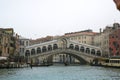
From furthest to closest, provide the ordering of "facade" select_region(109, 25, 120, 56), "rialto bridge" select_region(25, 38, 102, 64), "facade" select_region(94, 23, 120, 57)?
"facade" select_region(94, 23, 120, 57)
"facade" select_region(109, 25, 120, 56)
"rialto bridge" select_region(25, 38, 102, 64)

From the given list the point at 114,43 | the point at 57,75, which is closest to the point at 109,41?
the point at 114,43

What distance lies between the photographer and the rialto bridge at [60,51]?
46938mm

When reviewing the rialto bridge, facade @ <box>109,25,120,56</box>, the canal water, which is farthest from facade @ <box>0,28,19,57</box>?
facade @ <box>109,25,120,56</box>

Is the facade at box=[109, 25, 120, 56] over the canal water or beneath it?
over

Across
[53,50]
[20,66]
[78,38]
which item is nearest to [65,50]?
[53,50]

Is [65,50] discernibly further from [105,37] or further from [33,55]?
[105,37]

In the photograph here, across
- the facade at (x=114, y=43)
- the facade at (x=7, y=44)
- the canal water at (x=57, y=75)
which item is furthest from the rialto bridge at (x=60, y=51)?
the canal water at (x=57, y=75)

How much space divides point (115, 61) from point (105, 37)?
19298mm

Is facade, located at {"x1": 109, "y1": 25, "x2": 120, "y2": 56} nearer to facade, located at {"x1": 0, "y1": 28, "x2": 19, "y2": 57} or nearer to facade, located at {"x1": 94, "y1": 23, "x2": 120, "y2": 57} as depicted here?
facade, located at {"x1": 94, "y1": 23, "x2": 120, "y2": 57}

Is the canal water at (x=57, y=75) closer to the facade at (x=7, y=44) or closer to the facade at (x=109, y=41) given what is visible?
the facade at (x=7, y=44)

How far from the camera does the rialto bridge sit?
154 ft

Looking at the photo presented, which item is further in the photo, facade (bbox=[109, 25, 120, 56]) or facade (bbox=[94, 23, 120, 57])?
facade (bbox=[94, 23, 120, 57])

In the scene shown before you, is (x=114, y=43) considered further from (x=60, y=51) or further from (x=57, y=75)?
(x=57, y=75)

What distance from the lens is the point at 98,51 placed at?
52656 mm
